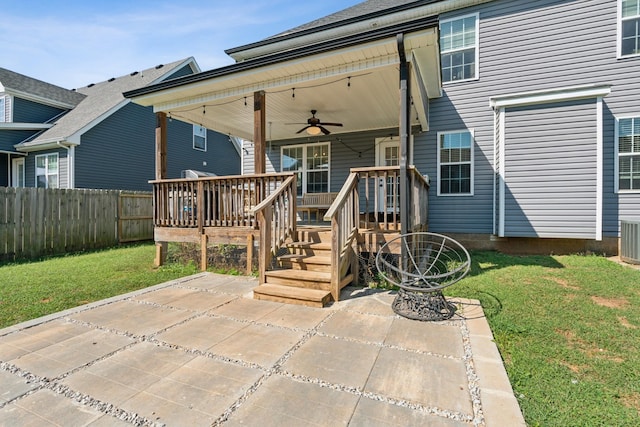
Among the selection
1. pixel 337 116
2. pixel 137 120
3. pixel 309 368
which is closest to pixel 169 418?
pixel 309 368

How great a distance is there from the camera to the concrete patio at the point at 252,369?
188 centimetres

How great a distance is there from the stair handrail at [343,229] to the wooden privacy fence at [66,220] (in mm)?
7455

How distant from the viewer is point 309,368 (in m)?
2.41

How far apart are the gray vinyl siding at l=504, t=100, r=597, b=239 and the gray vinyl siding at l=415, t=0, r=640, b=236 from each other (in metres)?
0.59

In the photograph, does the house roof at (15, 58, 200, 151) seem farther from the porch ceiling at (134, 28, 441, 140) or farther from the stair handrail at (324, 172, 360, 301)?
the stair handrail at (324, 172, 360, 301)

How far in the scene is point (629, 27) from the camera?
6812 millimetres

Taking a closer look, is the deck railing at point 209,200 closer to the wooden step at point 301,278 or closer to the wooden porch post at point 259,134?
the wooden porch post at point 259,134

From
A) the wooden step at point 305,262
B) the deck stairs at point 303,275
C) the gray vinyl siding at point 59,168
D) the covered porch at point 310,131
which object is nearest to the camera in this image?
the deck stairs at point 303,275

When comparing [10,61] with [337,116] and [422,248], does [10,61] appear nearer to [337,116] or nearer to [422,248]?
[337,116]

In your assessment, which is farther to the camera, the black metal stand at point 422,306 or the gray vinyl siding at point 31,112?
the gray vinyl siding at point 31,112

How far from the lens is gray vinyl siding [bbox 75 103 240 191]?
11.7 m

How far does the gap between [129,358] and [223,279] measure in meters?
2.63

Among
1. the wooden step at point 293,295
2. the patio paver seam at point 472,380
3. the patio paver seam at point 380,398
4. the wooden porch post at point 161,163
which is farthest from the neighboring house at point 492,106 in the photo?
the patio paver seam at point 380,398

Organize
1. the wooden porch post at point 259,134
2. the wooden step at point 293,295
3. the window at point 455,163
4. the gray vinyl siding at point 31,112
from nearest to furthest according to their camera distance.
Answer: the wooden step at point 293,295 → the wooden porch post at point 259,134 → the window at point 455,163 → the gray vinyl siding at point 31,112
